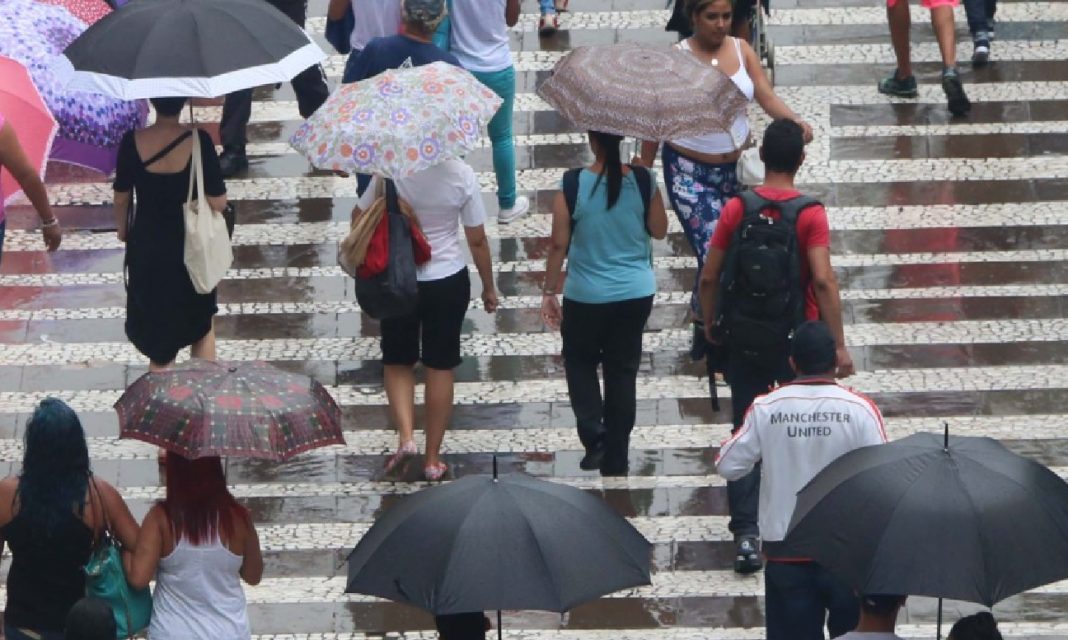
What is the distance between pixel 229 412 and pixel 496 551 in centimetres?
120

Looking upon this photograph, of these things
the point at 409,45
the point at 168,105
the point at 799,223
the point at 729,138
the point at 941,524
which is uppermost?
the point at 409,45

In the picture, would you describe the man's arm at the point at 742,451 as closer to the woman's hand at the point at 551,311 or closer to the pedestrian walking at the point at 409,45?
the woman's hand at the point at 551,311

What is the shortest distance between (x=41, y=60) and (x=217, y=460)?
15.6 ft

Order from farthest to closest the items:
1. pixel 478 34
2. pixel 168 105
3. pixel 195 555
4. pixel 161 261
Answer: pixel 478 34 → pixel 161 261 → pixel 168 105 → pixel 195 555

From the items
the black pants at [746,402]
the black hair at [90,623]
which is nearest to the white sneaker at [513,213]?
the black pants at [746,402]

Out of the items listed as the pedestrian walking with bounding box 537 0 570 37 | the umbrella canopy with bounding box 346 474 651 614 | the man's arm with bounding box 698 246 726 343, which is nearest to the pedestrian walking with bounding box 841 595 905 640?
the umbrella canopy with bounding box 346 474 651 614

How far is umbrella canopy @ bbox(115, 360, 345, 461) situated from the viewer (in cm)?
739

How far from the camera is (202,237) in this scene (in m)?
10.2

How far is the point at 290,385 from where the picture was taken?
776 cm

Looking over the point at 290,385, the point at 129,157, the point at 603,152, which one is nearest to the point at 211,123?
the point at 129,157

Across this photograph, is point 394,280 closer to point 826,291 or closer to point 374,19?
point 826,291

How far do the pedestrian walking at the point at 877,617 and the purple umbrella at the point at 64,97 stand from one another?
5702mm

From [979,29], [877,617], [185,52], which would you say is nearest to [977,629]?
[877,617]

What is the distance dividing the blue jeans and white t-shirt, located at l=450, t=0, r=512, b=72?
7 centimetres
